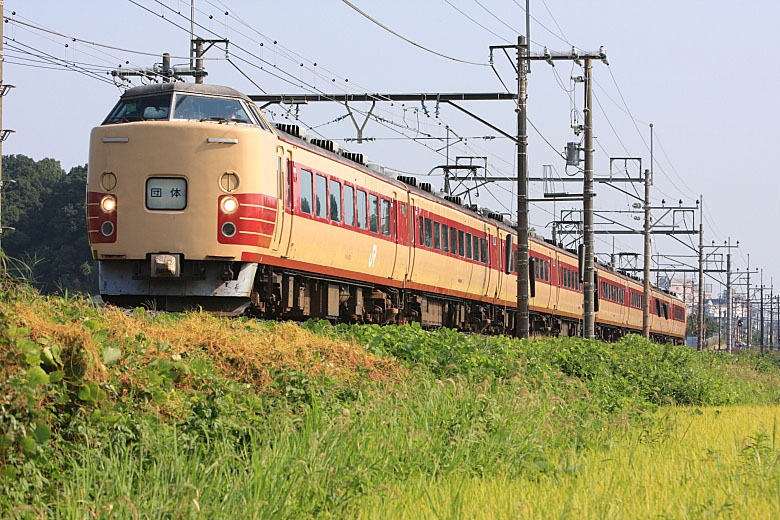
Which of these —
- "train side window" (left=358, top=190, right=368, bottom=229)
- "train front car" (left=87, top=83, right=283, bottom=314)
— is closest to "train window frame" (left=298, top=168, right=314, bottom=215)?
"train front car" (left=87, top=83, right=283, bottom=314)

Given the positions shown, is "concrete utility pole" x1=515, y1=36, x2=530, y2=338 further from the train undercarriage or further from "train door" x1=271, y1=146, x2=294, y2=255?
"train door" x1=271, y1=146, x2=294, y2=255

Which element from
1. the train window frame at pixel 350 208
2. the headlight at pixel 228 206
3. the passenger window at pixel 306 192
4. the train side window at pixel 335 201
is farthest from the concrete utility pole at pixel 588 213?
the headlight at pixel 228 206

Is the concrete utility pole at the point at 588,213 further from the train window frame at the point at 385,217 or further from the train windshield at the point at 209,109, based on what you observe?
the train windshield at the point at 209,109

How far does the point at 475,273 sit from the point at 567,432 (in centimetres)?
2066

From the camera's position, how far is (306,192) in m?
17.9

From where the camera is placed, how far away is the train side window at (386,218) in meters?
22.5

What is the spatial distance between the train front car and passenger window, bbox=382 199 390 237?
22.3 ft

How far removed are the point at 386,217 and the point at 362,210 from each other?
1.81 m

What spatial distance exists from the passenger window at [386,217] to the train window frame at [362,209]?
4.10 feet

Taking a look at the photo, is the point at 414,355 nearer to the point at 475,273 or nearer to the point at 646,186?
the point at 475,273

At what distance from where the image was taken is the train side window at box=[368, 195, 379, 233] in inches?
846

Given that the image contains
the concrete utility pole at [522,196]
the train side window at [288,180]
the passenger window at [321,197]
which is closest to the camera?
the train side window at [288,180]

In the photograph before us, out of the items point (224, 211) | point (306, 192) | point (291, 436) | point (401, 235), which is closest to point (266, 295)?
point (224, 211)

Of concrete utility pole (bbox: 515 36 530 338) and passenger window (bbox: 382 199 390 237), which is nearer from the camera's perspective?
passenger window (bbox: 382 199 390 237)
